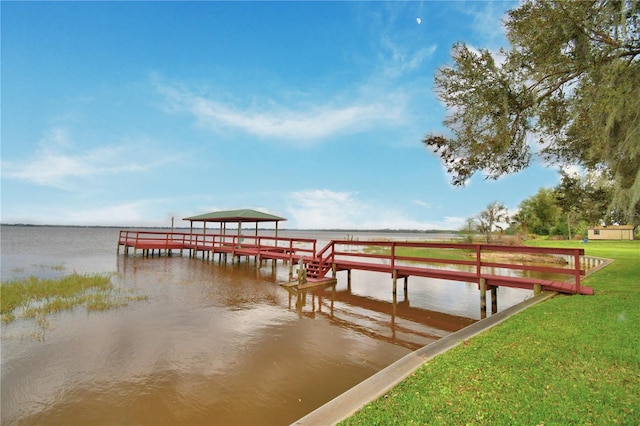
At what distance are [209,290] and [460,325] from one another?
8.83 metres

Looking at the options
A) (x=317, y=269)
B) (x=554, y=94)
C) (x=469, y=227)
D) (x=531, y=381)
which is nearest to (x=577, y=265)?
(x=554, y=94)

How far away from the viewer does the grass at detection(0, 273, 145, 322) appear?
29.7 feet

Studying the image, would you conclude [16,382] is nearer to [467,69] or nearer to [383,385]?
[383,385]

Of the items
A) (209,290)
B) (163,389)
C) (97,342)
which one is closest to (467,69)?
(163,389)

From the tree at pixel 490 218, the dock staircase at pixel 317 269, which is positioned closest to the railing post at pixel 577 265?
the dock staircase at pixel 317 269

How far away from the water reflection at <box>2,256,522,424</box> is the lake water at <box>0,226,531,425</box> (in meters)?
0.02

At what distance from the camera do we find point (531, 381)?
3631 mm

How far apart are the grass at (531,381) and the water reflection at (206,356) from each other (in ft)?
5.02

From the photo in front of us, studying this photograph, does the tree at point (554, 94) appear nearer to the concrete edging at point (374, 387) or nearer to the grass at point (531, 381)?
the grass at point (531, 381)

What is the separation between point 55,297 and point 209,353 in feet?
25.8

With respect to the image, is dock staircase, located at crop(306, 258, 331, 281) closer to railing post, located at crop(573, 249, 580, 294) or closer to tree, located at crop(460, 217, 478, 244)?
railing post, located at crop(573, 249, 580, 294)

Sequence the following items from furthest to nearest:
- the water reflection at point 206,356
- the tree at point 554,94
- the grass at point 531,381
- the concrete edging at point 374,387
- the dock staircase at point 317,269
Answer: the dock staircase at point 317,269, the tree at point 554,94, the water reflection at point 206,356, the concrete edging at point 374,387, the grass at point 531,381

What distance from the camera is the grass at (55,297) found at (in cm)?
904

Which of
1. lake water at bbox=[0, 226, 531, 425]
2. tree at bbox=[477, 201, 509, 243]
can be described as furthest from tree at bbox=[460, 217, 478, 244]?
lake water at bbox=[0, 226, 531, 425]
